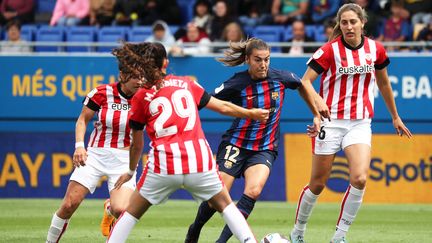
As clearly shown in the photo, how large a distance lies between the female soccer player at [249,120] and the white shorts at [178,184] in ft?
5.71

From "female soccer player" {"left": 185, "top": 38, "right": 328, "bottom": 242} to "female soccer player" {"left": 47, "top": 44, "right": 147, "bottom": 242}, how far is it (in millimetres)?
959

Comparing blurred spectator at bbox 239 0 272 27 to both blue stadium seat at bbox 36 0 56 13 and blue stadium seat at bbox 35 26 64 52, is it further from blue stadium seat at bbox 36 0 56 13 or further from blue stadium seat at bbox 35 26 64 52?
blue stadium seat at bbox 36 0 56 13

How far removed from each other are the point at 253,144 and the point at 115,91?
1490 millimetres

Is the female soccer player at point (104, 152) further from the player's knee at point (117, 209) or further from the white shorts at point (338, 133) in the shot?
the white shorts at point (338, 133)

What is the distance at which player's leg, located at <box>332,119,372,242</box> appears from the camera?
966 centimetres

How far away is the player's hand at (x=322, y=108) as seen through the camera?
9539mm

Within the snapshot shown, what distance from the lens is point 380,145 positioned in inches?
672

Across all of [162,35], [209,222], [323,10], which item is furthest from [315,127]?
[323,10]

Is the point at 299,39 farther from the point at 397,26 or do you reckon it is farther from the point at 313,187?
the point at 313,187

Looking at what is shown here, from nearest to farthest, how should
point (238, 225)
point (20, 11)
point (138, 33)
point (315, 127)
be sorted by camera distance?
1. point (238, 225)
2. point (315, 127)
3. point (138, 33)
4. point (20, 11)

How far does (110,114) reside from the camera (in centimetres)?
1022

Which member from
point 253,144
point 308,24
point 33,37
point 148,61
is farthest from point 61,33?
point 148,61

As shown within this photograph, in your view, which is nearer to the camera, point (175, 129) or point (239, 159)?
point (175, 129)

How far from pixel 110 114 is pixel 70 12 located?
33.6 ft
